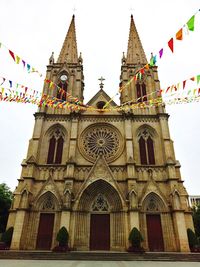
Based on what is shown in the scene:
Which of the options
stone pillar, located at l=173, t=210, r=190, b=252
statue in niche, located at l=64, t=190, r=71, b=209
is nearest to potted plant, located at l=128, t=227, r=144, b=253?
stone pillar, located at l=173, t=210, r=190, b=252

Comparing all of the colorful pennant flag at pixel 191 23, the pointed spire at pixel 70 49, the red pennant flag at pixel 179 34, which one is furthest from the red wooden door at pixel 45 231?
the pointed spire at pixel 70 49

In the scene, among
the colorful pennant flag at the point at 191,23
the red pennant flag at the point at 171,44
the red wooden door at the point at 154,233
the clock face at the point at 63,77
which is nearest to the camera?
the colorful pennant flag at the point at 191,23

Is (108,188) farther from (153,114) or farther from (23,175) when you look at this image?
(153,114)

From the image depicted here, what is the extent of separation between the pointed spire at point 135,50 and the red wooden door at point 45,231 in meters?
23.8

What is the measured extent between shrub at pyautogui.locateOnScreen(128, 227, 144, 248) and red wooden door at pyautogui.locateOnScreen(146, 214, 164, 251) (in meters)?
2.04

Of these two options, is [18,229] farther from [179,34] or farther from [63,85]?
[179,34]

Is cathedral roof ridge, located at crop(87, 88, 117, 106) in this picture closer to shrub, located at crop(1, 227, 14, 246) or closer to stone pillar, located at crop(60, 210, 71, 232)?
stone pillar, located at crop(60, 210, 71, 232)

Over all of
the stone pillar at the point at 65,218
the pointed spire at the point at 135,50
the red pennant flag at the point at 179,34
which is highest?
the pointed spire at the point at 135,50

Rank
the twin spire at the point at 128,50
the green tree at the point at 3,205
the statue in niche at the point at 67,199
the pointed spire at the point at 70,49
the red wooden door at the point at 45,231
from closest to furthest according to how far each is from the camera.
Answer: the red wooden door at the point at 45,231
the statue in niche at the point at 67,199
the green tree at the point at 3,205
the twin spire at the point at 128,50
the pointed spire at the point at 70,49

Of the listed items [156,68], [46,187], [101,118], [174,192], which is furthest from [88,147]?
[156,68]

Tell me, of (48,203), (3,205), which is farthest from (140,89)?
(3,205)

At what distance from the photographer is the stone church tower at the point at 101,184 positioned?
18.2 m

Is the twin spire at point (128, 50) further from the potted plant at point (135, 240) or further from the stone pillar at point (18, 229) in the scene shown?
the potted plant at point (135, 240)

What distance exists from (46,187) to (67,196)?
262 centimetres
